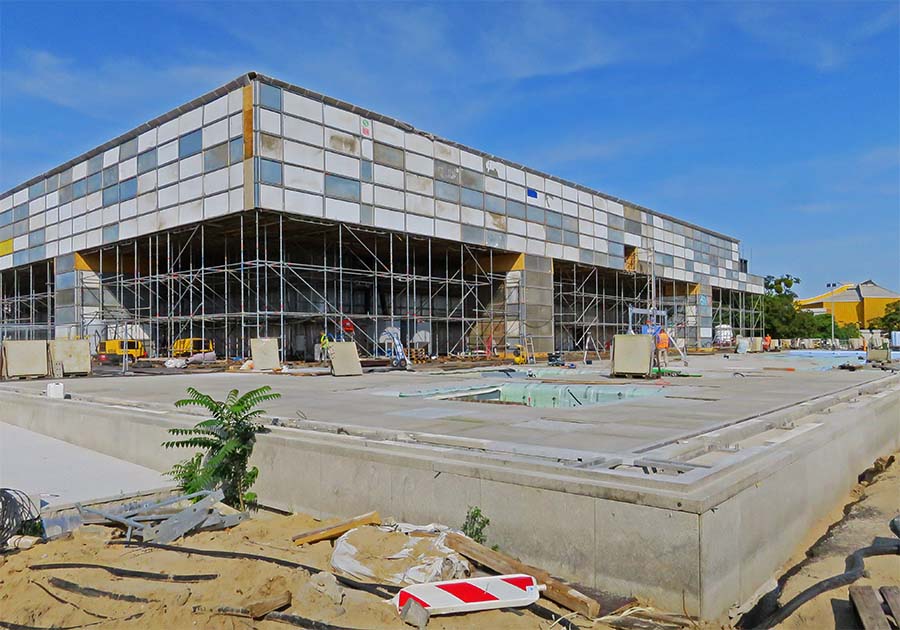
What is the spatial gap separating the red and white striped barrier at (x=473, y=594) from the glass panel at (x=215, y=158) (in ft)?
85.4

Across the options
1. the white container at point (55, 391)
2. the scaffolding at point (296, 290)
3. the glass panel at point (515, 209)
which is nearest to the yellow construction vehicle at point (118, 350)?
the scaffolding at point (296, 290)

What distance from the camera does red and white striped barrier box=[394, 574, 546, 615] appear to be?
4344mm

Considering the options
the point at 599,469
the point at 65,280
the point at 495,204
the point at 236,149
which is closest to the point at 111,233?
the point at 65,280

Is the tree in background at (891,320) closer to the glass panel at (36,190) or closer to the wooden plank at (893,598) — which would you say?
the glass panel at (36,190)

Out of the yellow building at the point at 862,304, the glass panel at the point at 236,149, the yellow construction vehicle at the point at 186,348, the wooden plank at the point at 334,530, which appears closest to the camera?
the wooden plank at the point at 334,530

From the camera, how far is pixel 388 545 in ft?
17.6

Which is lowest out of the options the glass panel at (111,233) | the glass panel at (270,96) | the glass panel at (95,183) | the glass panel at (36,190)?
the glass panel at (111,233)

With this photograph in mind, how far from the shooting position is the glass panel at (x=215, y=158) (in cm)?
2754

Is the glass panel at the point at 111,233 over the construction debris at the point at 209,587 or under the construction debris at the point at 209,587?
over

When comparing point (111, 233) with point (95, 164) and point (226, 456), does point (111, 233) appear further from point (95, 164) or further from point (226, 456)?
point (226, 456)

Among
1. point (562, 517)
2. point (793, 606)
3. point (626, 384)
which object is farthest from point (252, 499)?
point (626, 384)

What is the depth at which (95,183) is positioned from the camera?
35.0 metres

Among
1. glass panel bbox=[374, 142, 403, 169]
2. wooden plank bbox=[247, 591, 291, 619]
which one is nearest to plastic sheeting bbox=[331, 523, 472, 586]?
wooden plank bbox=[247, 591, 291, 619]

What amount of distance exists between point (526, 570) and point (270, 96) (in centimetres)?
2570
